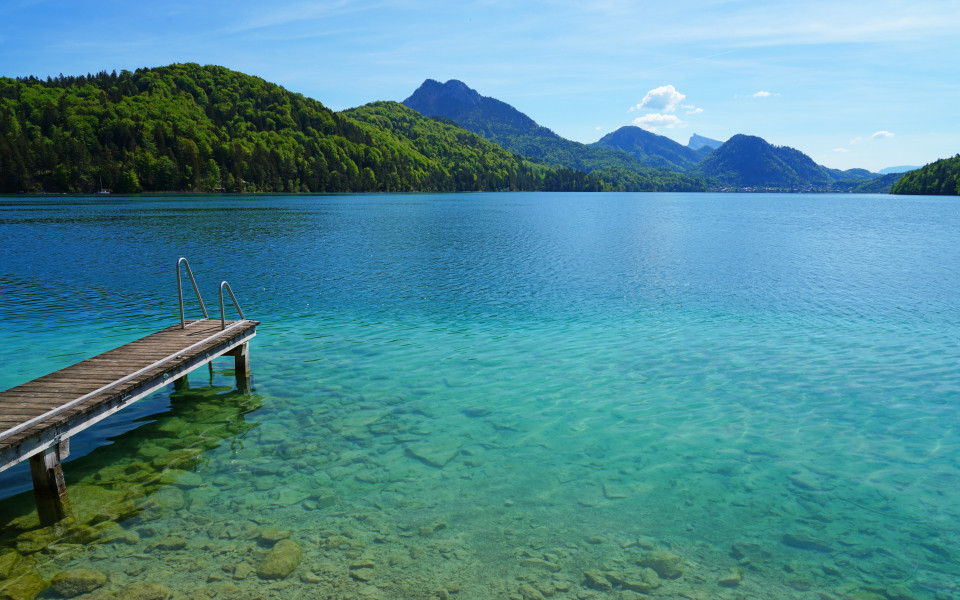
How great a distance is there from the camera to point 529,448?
1202 cm

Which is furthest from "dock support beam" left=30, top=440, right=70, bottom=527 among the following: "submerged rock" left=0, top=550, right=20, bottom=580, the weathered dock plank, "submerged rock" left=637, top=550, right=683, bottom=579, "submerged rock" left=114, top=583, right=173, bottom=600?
"submerged rock" left=637, top=550, right=683, bottom=579

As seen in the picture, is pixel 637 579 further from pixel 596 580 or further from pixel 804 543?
pixel 804 543

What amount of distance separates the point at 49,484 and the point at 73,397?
170 cm

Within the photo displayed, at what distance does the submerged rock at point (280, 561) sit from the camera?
791cm

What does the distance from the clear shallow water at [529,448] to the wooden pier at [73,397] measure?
2.72ft

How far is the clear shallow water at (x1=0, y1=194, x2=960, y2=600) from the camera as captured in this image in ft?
26.9

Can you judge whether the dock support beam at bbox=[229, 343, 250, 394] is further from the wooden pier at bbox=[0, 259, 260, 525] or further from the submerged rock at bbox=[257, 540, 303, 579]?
the submerged rock at bbox=[257, 540, 303, 579]

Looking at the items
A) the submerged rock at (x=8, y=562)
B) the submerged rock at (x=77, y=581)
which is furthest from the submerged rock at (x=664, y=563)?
the submerged rock at (x=8, y=562)

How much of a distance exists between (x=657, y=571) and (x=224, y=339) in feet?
39.1

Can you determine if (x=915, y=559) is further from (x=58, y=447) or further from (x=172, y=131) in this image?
(x=172, y=131)

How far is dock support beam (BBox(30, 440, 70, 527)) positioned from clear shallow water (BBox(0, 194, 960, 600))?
1.17 feet

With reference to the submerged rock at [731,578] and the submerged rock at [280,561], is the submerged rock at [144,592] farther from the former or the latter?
the submerged rock at [731,578]

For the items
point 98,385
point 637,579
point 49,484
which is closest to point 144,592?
point 49,484

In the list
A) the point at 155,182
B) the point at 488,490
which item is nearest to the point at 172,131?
the point at 155,182
